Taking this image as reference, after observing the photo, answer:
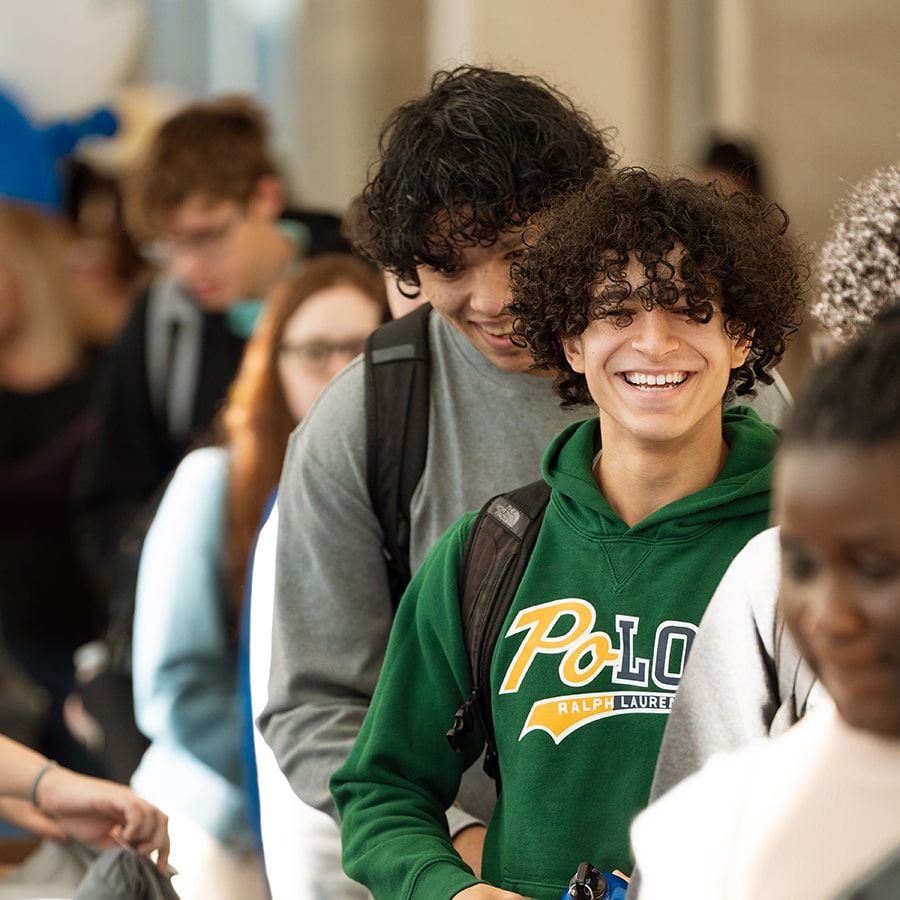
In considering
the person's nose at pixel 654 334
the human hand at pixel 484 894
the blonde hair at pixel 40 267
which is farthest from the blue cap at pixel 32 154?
the human hand at pixel 484 894

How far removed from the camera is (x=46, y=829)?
A: 2.62 m

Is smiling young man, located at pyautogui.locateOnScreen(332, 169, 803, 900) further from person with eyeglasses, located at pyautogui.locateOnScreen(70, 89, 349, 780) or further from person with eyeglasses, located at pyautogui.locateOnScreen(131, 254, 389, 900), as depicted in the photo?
person with eyeglasses, located at pyautogui.locateOnScreen(70, 89, 349, 780)

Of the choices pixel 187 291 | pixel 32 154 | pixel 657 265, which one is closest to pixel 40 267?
Answer: pixel 32 154

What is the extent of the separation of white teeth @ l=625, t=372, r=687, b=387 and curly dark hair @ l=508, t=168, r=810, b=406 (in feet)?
0.21

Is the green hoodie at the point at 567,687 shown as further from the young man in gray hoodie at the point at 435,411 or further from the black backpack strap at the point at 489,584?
the young man in gray hoodie at the point at 435,411

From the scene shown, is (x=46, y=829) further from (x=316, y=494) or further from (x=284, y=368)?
(x=284, y=368)

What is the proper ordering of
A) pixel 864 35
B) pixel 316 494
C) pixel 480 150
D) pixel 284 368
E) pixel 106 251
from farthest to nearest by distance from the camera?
pixel 864 35
pixel 106 251
pixel 284 368
pixel 316 494
pixel 480 150

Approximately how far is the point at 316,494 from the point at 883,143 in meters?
5.50

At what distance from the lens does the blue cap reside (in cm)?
572

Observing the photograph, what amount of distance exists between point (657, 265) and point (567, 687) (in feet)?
1.63

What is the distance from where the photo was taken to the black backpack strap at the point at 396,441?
2.35 metres

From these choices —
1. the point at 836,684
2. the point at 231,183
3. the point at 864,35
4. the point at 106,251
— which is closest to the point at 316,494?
the point at 836,684

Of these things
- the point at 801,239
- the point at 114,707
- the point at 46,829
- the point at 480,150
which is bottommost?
the point at 114,707

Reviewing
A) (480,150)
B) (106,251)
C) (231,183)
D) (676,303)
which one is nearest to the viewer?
(676,303)
